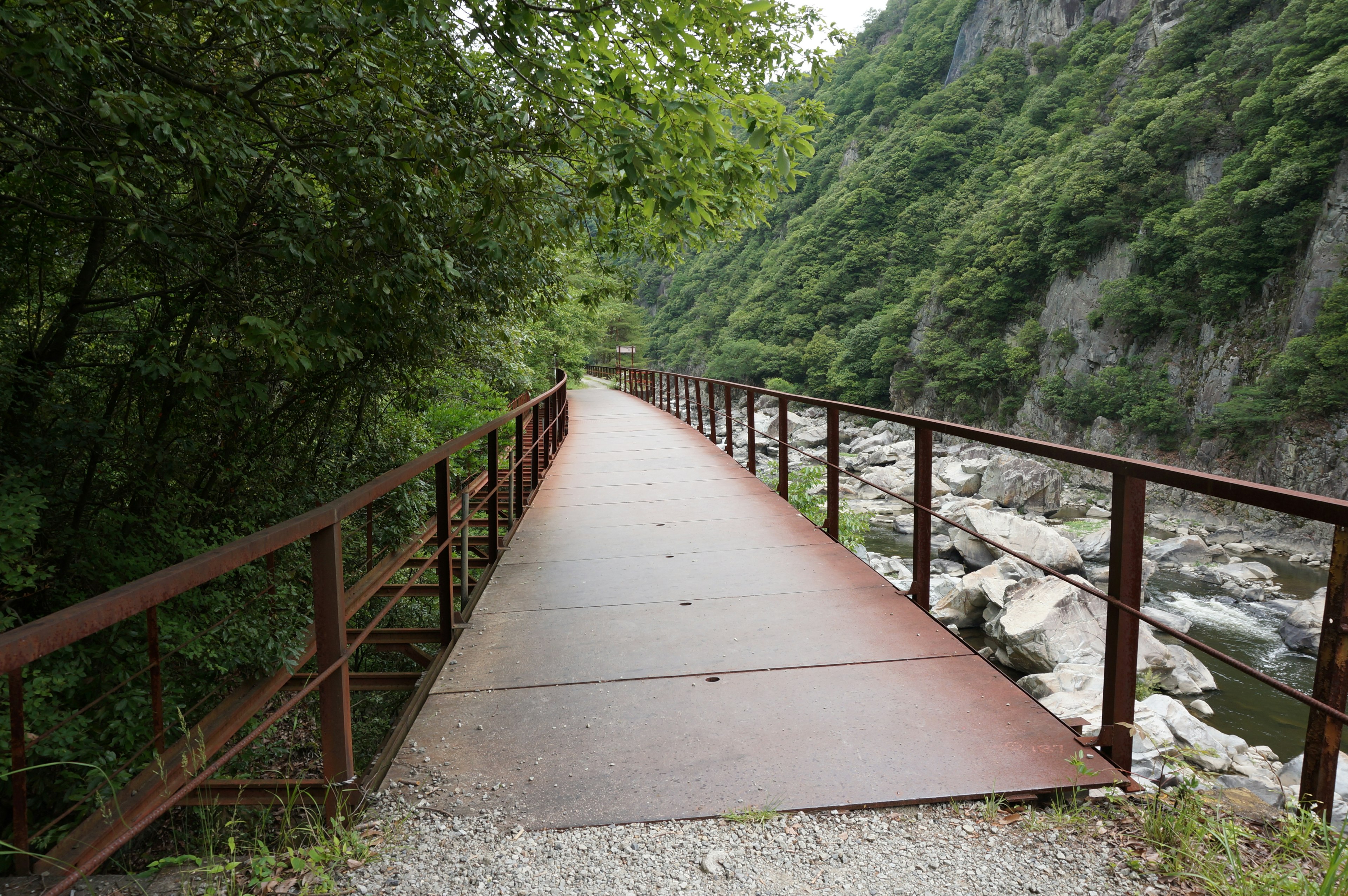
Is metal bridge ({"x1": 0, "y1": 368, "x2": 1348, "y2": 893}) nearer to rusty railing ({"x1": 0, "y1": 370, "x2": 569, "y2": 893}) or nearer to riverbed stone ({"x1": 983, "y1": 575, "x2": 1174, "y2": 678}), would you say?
rusty railing ({"x1": 0, "y1": 370, "x2": 569, "y2": 893})

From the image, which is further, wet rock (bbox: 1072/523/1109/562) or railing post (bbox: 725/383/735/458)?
wet rock (bbox: 1072/523/1109/562)

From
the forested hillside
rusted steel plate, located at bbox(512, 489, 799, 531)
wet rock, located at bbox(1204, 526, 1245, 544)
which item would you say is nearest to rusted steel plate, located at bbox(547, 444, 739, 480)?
rusted steel plate, located at bbox(512, 489, 799, 531)

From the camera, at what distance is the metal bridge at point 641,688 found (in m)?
1.88

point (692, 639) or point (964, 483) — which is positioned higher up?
point (692, 639)

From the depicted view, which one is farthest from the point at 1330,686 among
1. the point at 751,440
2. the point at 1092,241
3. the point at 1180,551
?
the point at 1092,241

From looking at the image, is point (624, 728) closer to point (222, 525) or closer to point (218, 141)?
point (218, 141)

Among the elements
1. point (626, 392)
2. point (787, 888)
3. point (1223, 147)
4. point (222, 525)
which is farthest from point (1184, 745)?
point (1223, 147)

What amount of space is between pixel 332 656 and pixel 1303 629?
14.1 metres

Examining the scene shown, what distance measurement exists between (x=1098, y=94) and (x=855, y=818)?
60160 mm

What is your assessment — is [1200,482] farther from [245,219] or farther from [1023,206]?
[1023,206]

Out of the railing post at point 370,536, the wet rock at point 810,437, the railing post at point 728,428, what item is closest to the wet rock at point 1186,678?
the railing post at point 728,428

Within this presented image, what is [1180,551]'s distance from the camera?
17.4m

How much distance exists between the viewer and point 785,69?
9.02 m

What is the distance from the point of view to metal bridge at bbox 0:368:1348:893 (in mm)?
1875
